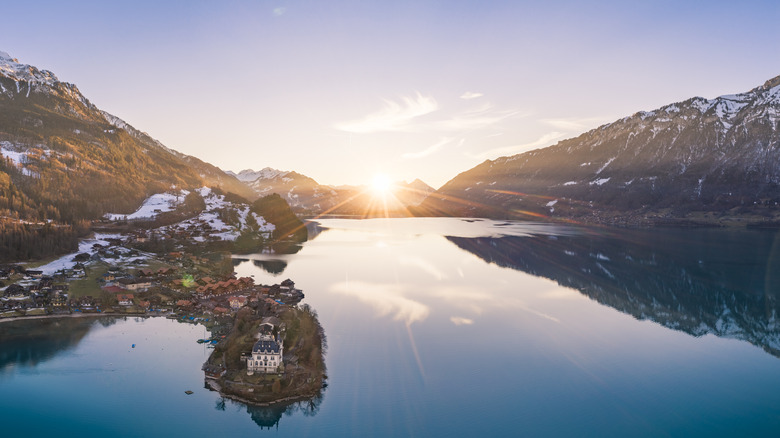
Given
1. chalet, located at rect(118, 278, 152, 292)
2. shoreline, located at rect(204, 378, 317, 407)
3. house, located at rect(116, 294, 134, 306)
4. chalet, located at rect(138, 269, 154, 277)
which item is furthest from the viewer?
chalet, located at rect(138, 269, 154, 277)

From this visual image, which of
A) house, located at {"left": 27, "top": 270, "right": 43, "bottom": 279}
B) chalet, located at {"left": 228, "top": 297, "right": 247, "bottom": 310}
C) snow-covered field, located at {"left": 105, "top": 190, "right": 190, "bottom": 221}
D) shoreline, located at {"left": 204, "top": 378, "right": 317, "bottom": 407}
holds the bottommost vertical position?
shoreline, located at {"left": 204, "top": 378, "right": 317, "bottom": 407}

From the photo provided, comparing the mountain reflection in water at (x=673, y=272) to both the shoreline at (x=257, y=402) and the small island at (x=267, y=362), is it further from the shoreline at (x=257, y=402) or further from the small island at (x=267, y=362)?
the shoreline at (x=257, y=402)

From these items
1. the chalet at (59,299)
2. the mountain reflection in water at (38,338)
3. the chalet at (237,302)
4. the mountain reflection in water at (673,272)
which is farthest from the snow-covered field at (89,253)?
the mountain reflection in water at (673,272)

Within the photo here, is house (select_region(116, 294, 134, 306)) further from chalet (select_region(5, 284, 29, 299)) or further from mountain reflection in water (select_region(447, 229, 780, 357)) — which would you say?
mountain reflection in water (select_region(447, 229, 780, 357))

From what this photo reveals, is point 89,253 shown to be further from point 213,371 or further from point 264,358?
point 264,358

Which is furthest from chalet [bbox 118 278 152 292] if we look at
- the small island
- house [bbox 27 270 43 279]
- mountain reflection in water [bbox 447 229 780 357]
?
mountain reflection in water [bbox 447 229 780 357]

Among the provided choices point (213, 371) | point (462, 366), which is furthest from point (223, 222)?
point (462, 366)

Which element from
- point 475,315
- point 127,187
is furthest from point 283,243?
point 475,315

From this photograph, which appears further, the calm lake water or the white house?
the white house
